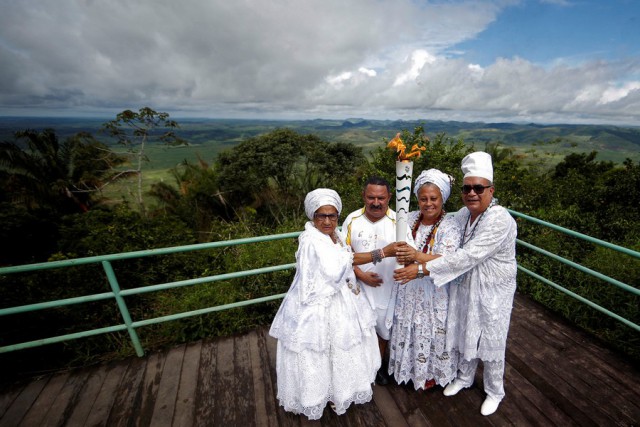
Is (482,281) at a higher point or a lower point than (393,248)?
lower

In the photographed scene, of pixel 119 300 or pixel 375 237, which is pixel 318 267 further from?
pixel 119 300

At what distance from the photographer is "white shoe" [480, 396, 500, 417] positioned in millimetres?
2211

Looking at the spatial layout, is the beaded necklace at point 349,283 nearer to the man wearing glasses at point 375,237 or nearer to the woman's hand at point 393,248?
the man wearing glasses at point 375,237

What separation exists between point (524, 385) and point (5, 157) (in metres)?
14.8

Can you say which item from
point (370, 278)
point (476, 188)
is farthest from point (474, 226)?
point (370, 278)

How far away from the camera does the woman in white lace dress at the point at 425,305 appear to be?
2.04 m

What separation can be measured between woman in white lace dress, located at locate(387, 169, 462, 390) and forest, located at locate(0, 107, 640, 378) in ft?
5.49

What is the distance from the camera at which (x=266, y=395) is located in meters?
2.46

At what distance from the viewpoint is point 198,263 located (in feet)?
22.3

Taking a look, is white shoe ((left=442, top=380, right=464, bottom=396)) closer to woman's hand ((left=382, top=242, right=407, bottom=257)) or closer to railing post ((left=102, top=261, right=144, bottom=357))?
woman's hand ((left=382, top=242, right=407, bottom=257))

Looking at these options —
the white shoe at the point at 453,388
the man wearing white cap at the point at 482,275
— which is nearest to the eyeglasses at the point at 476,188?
the man wearing white cap at the point at 482,275

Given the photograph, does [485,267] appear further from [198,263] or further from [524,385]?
[198,263]

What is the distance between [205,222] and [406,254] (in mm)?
11697

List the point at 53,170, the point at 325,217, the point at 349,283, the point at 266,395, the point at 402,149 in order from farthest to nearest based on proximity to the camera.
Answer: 1. the point at 53,170
2. the point at 266,395
3. the point at 349,283
4. the point at 325,217
5. the point at 402,149
